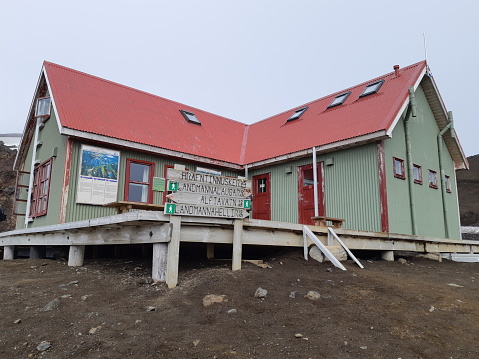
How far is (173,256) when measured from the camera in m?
6.25

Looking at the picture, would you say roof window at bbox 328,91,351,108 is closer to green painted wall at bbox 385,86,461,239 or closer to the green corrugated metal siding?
green painted wall at bbox 385,86,461,239

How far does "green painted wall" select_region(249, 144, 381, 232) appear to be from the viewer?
12289mm

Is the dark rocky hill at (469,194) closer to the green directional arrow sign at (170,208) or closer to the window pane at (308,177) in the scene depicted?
the window pane at (308,177)

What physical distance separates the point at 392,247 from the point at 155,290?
23.7 ft

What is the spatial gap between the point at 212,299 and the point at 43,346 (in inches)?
83.0

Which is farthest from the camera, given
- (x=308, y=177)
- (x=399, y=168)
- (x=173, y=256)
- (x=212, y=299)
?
(x=308, y=177)

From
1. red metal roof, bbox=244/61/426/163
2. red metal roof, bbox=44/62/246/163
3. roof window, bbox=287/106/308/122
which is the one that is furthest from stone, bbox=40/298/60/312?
roof window, bbox=287/106/308/122

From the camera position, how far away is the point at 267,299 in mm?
5582

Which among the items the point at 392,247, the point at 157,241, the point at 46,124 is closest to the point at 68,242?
the point at 157,241

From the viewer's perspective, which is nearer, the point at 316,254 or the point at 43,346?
the point at 43,346

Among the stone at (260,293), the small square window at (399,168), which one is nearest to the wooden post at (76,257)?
the stone at (260,293)

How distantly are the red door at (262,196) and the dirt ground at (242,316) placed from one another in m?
7.60

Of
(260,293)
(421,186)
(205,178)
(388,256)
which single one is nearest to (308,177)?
(421,186)

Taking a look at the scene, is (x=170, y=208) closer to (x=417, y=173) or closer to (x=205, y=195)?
(x=205, y=195)
